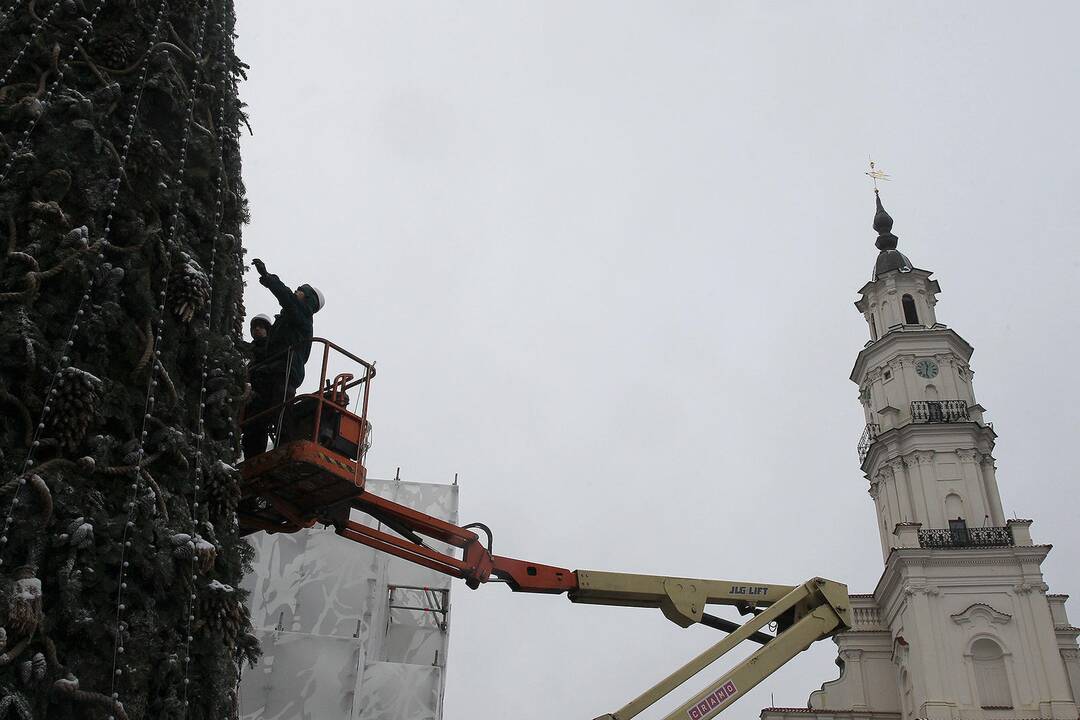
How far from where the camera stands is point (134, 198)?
9.06 m

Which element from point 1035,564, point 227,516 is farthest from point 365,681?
point 1035,564

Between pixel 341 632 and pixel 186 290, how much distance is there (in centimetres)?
1489

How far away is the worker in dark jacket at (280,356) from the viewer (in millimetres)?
11648

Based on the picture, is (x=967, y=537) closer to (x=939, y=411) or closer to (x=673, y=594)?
(x=939, y=411)

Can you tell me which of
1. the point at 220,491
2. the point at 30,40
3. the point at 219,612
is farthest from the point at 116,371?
the point at 30,40

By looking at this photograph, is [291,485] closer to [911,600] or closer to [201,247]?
[201,247]

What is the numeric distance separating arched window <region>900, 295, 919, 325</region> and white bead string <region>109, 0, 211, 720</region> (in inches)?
1658

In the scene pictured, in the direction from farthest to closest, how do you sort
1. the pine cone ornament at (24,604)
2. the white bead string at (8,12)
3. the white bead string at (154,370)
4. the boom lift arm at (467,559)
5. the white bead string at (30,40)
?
the boom lift arm at (467,559)
the white bead string at (8,12)
the white bead string at (30,40)
the white bead string at (154,370)
the pine cone ornament at (24,604)

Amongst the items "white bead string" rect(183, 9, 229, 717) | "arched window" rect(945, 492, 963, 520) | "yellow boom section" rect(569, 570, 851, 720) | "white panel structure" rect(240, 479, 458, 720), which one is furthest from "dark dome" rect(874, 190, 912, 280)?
"white bead string" rect(183, 9, 229, 717)

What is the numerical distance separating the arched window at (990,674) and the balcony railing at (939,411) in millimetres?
9479

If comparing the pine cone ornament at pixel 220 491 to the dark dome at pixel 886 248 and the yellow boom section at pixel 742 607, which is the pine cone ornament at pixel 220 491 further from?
the dark dome at pixel 886 248

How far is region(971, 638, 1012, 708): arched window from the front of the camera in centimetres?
3738

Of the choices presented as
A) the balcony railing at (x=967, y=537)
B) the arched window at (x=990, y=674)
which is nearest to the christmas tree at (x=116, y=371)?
the arched window at (x=990, y=674)

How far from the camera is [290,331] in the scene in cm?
1196
